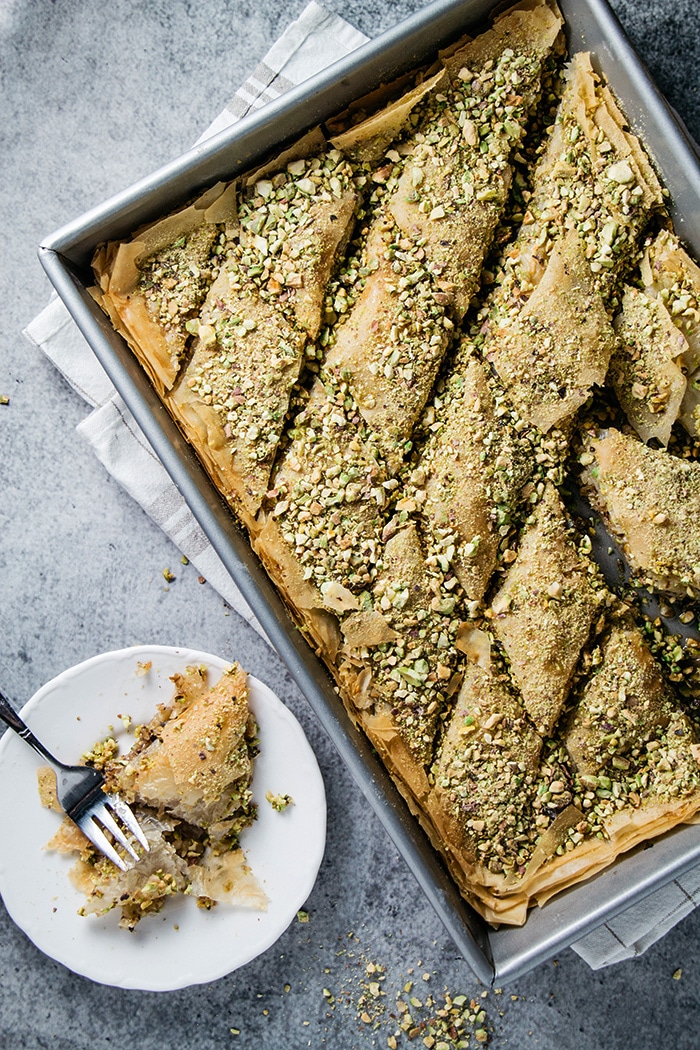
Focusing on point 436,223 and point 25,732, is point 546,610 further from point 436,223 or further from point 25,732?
point 25,732

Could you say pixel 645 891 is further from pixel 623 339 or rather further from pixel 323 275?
pixel 323 275

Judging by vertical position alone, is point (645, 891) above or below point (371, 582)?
below

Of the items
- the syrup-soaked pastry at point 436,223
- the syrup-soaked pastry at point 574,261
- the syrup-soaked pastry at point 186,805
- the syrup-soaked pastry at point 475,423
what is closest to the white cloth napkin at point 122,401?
the syrup-soaked pastry at point 186,805

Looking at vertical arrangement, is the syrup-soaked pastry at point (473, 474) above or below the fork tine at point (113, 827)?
above

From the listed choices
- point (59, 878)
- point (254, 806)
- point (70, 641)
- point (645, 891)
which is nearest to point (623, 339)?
point (645, 891)

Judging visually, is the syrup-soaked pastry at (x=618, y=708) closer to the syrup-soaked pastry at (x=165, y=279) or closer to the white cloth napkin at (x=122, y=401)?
the white cloth napkin at (x=122, y=401)
